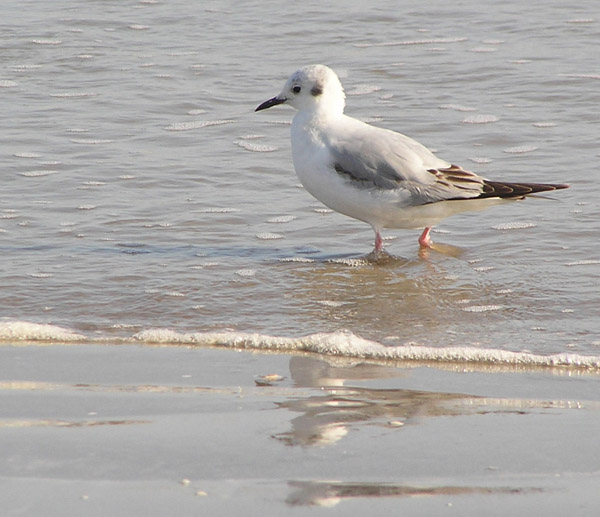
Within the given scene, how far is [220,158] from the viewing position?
8672 millimetres

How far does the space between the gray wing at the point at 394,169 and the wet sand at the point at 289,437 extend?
2.11 meters

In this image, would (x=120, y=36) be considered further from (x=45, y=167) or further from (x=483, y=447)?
(x=483, y=447)

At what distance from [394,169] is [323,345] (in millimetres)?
2003

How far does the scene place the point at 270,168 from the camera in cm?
847

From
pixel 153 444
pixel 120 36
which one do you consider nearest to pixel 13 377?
pixel 153 444

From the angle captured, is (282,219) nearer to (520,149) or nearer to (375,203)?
(375,203)

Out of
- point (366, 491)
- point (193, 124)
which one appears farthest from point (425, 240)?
point (366, 491)

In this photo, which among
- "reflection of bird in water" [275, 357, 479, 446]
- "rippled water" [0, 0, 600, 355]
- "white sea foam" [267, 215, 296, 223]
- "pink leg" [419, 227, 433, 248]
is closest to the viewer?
"reflection of bird in water" [275, 357, 479, 446]

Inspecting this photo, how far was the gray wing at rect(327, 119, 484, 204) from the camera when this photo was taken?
22.0 ft

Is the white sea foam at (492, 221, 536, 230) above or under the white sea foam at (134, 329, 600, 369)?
under

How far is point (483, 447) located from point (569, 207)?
4.14 meters

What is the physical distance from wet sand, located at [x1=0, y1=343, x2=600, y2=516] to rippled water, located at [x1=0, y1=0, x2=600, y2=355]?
65cm

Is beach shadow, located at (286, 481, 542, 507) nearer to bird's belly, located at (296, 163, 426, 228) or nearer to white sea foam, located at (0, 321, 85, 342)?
white sea foam, located at (0, 321, 85, 342)

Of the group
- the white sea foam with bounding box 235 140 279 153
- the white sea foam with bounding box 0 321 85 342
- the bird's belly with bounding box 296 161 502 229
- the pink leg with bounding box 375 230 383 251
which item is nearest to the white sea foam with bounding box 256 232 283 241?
the bird's belly with bounding box 296 161 502 229
